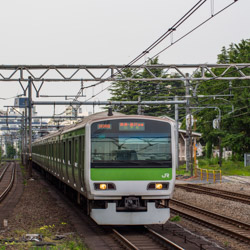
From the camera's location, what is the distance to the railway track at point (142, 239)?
32.5 ft

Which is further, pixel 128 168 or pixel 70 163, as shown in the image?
pixel 70 163

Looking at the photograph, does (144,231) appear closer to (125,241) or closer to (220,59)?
(125,241)

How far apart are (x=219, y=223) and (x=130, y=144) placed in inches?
134

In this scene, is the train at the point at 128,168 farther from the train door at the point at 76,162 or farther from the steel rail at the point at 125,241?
the train door at the point at 76,162

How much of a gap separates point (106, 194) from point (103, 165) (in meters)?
0.62

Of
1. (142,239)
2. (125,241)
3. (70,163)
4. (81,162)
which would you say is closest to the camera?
(125,241)

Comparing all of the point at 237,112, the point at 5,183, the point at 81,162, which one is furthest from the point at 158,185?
the point at 237,112

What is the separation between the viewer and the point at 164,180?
1166 centimetres

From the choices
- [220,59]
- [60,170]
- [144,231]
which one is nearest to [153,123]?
[144,231]

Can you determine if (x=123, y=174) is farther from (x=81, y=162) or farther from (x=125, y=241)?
(x=125, y=241)

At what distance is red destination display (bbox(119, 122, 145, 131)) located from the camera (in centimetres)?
1170

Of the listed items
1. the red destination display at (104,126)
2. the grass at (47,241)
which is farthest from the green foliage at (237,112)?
the grass at (47,241)

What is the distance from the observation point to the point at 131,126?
38.4 feet

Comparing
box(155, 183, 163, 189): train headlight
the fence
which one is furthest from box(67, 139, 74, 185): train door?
the fence
